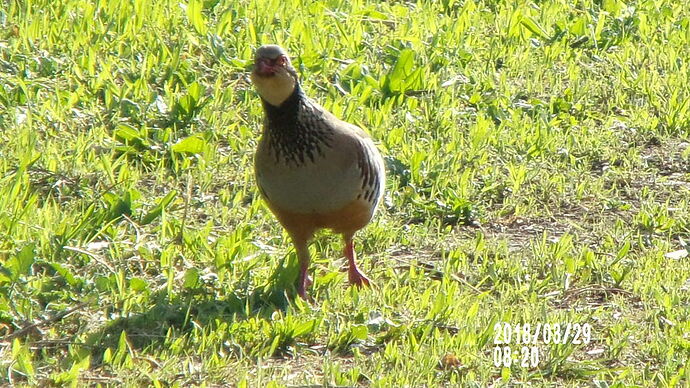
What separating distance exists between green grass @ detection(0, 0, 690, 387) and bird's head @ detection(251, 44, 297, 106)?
2.81ft

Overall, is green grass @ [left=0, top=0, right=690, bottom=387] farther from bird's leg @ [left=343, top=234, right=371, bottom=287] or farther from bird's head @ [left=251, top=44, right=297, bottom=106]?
bird's head @ [left=251, top=44, right=297, bottom=106]

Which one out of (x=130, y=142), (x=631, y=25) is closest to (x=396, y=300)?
(x=130, y=142)

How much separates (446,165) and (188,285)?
2.03m

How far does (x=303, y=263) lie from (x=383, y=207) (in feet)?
3.48

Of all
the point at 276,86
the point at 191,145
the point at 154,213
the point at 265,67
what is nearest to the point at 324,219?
the point at 276,86

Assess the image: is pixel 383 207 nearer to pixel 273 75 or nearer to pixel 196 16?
pixel 273 75

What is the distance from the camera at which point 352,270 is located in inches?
237

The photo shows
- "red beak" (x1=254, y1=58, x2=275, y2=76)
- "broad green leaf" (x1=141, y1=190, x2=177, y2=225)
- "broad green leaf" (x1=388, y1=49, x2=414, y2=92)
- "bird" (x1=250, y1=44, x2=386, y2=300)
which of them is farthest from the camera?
Answer: "broad green leaf" (x1=388, y1=49, x2=414, y2=92)

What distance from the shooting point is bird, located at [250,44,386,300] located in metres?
5.69

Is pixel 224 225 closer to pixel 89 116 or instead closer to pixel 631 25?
pixel 89 116

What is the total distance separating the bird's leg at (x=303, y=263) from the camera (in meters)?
5.84

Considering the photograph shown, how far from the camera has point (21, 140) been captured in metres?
6.74

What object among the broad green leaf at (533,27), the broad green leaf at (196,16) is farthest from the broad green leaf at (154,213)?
the broad green leaf at (533,27)

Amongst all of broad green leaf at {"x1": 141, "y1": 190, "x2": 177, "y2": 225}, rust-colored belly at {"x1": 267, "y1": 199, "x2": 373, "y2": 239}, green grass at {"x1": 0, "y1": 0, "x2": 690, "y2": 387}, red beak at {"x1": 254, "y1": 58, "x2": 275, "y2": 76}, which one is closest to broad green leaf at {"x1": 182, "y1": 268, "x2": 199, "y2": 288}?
green grass at {"x1": 0, "y1": 0, "x2": 690, "y2": 387}
